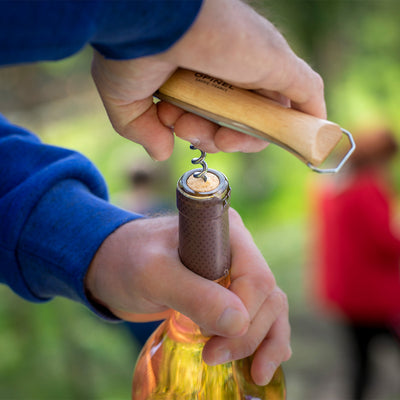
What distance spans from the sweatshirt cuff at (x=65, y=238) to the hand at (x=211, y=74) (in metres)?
0.14

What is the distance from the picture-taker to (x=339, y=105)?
4.72m

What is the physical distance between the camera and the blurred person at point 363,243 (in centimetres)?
216

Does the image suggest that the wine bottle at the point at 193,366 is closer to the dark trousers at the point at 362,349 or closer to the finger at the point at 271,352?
the finger at the point at 271,352

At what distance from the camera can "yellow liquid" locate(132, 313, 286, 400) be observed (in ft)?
2.31

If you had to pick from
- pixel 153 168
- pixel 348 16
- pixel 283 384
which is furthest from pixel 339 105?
pixel 283 384

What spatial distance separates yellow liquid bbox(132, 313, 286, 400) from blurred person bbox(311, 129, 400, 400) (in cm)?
155

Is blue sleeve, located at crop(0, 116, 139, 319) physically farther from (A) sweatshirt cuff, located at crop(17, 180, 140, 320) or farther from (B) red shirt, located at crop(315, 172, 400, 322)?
(B) red shirt, located at crop(315, 172, 400, 322)

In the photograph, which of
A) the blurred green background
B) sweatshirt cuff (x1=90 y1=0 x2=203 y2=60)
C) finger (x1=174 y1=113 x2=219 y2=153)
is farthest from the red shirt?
sweatshirt cuff (x1=90 y1=0 x2=203 y2=60)

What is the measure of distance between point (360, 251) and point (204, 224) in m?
1.81

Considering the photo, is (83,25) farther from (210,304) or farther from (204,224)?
(210,304)

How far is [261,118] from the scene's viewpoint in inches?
21.3

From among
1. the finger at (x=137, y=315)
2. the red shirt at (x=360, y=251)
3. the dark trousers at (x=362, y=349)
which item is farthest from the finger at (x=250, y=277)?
the dark trousers at (x=362, y=349)

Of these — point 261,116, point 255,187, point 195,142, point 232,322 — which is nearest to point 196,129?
point 195,142

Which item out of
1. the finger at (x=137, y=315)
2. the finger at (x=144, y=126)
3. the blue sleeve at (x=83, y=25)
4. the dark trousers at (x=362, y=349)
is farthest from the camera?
the dark trousers at (x=362, y=349)
